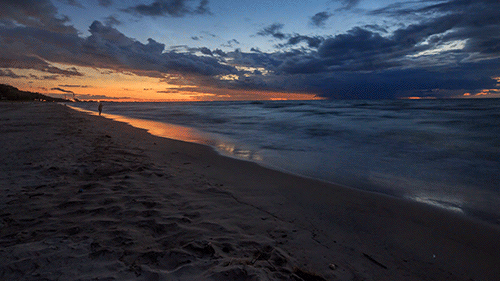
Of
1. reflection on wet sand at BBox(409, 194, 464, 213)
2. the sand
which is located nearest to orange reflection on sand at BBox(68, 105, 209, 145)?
the sand

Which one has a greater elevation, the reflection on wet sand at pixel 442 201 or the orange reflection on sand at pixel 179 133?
the orange reflection on sand at pixel 179 133

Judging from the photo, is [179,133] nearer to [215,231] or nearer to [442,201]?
[215,231]

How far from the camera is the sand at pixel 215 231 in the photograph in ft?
5.84

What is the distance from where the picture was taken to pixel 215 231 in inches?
94.2

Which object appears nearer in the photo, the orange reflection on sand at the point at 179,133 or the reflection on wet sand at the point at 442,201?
the reflection on wet sand at the point at 442,201

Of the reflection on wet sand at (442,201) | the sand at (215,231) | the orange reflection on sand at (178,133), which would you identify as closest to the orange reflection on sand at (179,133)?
the orange reflection on sand at (178,133)

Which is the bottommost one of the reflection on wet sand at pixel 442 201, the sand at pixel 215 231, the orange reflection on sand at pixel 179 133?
the sand at pixel 215 231

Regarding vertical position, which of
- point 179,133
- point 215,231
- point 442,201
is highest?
point 179,133

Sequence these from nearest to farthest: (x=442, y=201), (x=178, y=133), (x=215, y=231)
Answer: (x=215, y=231)
(x=442, y=201)
(x=178, y=133)

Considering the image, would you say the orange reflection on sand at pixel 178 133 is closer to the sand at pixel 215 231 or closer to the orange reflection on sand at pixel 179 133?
the orange reflection on sand at pixel 179 133

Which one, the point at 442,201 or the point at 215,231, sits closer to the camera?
the point at 215,231

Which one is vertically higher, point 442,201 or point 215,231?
point 442,201

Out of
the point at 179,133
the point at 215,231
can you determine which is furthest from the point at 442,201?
the point at 179,133

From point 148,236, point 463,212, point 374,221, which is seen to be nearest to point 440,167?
→ point 463,212
